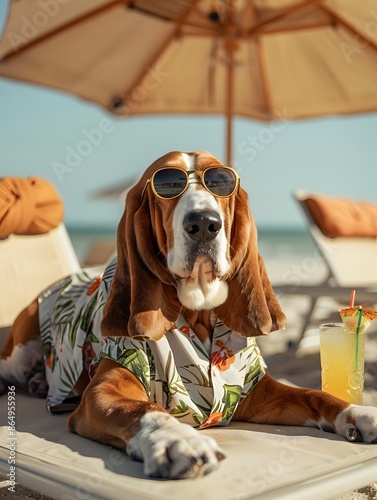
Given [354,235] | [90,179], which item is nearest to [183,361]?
[354,235]

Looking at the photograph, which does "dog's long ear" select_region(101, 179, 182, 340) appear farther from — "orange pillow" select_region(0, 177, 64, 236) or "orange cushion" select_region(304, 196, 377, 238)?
"orange cushion" select_region(304, 196, 377, 238)

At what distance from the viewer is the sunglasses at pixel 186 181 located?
2135mm

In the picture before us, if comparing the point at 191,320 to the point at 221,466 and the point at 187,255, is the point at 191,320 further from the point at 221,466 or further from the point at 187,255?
the point at 221,466

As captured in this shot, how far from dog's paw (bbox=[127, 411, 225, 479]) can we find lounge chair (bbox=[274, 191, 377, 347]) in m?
3.34

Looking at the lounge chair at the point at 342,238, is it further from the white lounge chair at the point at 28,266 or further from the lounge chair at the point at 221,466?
the lounge chair at the point at 221,466

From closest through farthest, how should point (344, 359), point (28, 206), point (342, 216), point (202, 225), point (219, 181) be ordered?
1. point (202, 225)
2. point (219, 181)
3. point (344, 359)
4. point (28, 206)
5. point (342, 216)

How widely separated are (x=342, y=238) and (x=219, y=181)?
3541mm

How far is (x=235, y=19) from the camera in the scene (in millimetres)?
6062

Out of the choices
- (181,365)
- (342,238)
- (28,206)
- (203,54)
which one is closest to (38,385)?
(181,365)

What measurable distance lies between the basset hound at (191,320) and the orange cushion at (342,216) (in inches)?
121

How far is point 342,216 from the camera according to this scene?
18.0 ft

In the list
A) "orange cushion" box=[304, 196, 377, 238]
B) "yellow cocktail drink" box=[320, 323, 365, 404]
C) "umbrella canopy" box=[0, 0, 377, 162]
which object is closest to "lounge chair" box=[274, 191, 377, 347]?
"orange cushion" box=[304, 196, 377, 238]

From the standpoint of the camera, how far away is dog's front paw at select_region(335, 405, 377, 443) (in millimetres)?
2086

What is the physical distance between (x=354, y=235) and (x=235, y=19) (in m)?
2.21
